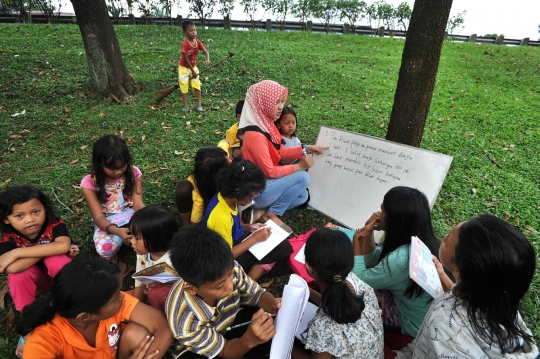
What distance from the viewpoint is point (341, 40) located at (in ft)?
45.5

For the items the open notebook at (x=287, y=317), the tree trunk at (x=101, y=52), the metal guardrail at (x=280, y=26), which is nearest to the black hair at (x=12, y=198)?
the open notebook at (x=287, y=317)

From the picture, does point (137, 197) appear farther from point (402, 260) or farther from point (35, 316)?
point (402, 260)

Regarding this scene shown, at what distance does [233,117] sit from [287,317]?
504cm

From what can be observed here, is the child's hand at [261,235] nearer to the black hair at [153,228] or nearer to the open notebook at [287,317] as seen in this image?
the black hair at [153,228]

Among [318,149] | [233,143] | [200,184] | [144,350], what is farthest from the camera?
[233,143]

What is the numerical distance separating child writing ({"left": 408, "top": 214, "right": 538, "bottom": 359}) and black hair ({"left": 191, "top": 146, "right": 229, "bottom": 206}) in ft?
6.80

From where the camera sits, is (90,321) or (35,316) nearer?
(35,316)

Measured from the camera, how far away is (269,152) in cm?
360

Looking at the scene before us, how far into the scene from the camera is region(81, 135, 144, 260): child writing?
285 centimetres

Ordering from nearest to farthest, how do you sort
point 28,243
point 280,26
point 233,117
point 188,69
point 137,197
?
point 28,243 → point 137,197 → point 233,117 → point 188,69 → point 280,26

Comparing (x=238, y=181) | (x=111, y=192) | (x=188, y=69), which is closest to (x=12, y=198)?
(x=111, y=192)

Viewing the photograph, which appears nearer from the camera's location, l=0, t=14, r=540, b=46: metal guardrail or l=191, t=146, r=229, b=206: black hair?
l=191, t=146, r=229, b=206: black hair

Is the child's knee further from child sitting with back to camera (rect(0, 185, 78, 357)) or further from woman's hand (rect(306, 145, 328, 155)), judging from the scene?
woman's hand (rect(306, 145, 328, 155))

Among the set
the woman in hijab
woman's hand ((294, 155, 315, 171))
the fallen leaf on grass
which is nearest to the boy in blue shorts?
the woman in hijab
